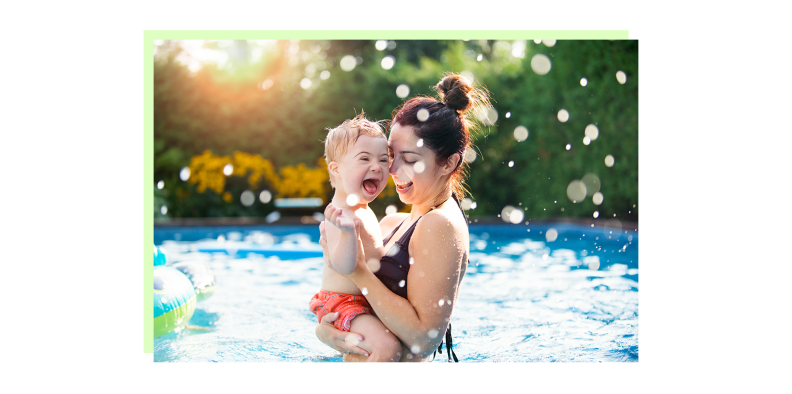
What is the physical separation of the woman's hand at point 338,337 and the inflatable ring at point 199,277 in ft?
6.55

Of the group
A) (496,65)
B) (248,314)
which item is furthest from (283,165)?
(248,314)

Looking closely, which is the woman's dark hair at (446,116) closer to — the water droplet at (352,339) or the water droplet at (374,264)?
the water droplet at (374,264)

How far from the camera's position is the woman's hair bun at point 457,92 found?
222 centimetres

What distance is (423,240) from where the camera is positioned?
2.07 m

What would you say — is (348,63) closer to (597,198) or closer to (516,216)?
(516,216)

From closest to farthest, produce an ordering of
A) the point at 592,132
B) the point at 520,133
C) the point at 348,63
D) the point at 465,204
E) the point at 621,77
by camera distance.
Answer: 1. the point at 465,204
2. the point at 621,77
3. the point at 592,132
4. the point at 520,133
5. the point at 348,63

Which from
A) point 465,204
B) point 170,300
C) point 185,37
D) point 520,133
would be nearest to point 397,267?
point 185,37

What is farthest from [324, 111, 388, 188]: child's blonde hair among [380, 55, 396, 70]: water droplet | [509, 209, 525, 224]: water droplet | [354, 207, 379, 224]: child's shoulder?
[380, 55, 396, 70]: water droplet

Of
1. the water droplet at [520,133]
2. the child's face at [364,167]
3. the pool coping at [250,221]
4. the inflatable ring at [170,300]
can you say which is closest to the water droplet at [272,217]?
the pool coping at [250,221]

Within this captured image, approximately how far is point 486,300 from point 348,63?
10411mm

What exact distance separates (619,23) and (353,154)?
5.10ft

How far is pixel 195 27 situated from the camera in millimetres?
2662
